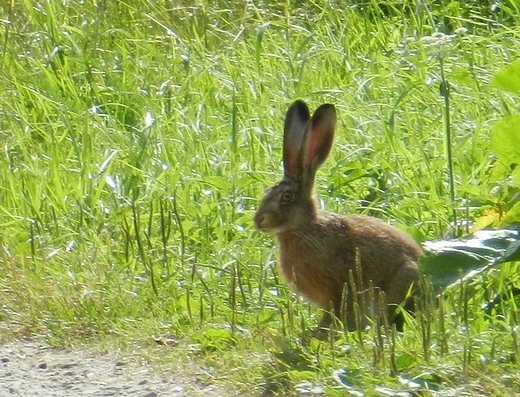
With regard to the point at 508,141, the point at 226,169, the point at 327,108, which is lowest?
the point at 226,169

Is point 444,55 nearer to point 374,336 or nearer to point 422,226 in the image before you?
point 422,226

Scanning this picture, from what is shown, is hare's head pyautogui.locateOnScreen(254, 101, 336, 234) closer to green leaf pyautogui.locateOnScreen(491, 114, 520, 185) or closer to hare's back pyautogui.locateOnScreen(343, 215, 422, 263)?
hare's back pyautogui.locateOnScreen(343, 215, 422, 263)

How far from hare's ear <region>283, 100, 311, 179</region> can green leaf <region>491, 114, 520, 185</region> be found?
0.82 meters

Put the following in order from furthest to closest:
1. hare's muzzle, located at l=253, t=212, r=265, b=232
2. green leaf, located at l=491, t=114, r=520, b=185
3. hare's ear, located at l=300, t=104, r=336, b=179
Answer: hare's ear, located at l=300, t=104, r=336, b=179
hare's muzzle, located at l=253, t=212, r=265, b=232
green leaf, located at l=491, t=114, r=520, b=185

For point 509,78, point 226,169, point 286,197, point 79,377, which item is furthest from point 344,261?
point 226,169

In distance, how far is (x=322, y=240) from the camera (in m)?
5.42

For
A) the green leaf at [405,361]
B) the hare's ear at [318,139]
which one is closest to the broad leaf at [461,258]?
the green leaf at [405,361]

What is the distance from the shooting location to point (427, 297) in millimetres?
4621

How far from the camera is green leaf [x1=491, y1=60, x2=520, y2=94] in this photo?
527 cm

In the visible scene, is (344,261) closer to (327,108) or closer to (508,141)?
(327,108)

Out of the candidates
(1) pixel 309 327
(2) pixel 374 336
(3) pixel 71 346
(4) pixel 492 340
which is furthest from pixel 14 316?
(4) pixel 492 340

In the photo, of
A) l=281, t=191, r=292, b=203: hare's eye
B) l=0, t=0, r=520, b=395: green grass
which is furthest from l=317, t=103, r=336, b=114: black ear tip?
l=0, t=0, r=520, b=395: green grass

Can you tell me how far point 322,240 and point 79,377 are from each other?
3.71 ft

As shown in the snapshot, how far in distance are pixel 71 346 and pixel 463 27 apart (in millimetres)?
3475
